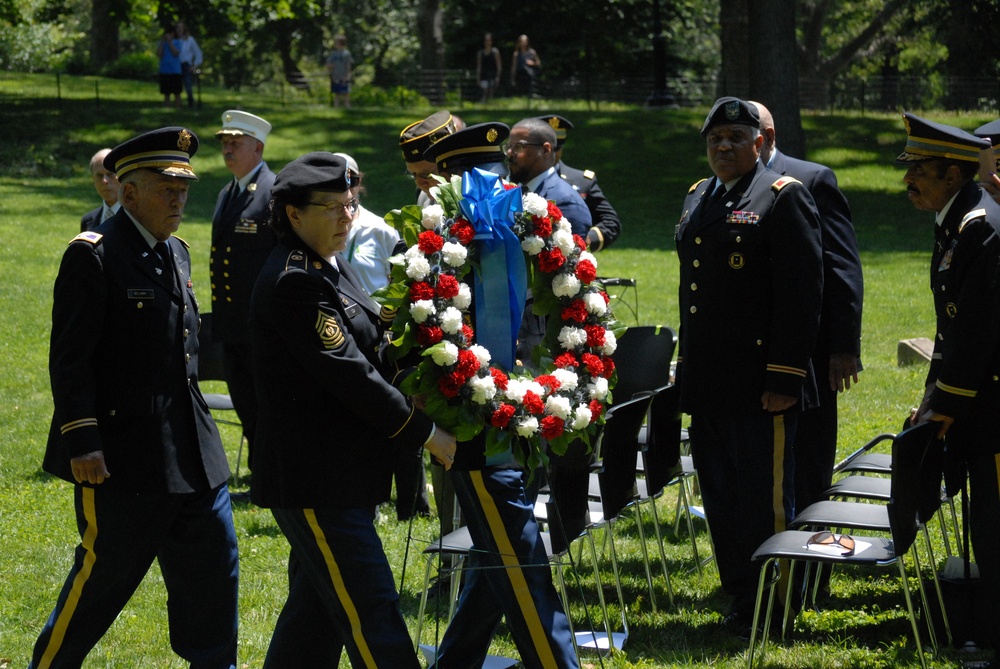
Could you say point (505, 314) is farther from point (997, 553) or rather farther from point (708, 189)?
point (997, 553)

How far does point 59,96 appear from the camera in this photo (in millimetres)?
28453

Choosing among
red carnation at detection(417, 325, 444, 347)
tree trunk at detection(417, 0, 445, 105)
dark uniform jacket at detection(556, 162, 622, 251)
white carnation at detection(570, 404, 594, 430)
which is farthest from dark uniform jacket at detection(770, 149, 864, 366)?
tree trunk at detection(417, 0, 445, 105)

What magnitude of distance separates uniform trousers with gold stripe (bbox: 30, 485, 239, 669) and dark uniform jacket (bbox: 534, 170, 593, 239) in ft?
9.75

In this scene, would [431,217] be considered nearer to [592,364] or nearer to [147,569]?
[592,364]

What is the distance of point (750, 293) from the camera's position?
5516mm

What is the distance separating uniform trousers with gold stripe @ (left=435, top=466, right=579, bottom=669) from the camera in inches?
172

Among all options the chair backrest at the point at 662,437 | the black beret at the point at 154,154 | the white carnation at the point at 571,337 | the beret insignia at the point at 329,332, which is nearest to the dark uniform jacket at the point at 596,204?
the chair backrest at the point at 662,437

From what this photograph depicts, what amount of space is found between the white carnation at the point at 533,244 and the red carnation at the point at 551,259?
0.12 feet

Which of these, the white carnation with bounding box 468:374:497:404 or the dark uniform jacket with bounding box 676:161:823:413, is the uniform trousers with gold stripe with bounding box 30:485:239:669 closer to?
the white carnation with bounding box 468:374:497:404

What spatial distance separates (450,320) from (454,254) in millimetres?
242

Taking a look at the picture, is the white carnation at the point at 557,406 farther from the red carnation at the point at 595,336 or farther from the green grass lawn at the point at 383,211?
the green grass lawn at the point at 383,211

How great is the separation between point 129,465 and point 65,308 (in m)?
0.61

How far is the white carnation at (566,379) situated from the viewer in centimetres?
427

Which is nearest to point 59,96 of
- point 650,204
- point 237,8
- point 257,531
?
point 237,8
